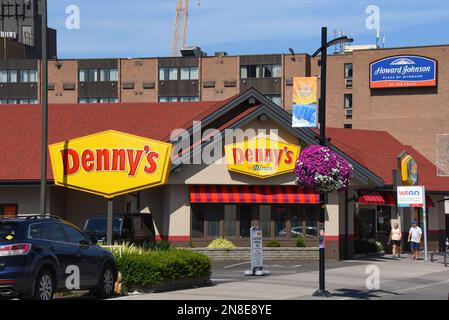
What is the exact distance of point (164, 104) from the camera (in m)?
45.0

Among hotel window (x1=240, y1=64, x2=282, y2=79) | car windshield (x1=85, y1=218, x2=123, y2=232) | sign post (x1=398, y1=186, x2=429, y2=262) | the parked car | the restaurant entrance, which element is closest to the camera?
the parked car

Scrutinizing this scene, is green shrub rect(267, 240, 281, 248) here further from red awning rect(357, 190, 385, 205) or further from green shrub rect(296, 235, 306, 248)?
red awning rect(357, 190, 385, 205)

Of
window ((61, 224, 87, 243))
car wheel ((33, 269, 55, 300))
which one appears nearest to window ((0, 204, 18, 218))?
window ((61, 224, 87, 243))

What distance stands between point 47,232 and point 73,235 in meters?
1.06

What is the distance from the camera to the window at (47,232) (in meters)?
17.8

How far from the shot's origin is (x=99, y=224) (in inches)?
1272

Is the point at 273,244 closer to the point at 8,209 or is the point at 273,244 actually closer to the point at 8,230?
the point at 8,209

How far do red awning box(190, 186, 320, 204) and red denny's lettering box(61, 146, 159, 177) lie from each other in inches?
373

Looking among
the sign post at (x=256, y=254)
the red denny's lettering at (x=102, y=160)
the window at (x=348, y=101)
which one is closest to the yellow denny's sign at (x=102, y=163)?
the red denny's lettering at (x=102, y=160)

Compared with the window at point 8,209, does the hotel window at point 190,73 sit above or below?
above

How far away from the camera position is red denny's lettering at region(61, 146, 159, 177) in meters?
28.0

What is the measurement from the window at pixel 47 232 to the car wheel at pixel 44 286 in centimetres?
76

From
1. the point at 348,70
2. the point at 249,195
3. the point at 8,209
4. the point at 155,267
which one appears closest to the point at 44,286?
the point at 155,267

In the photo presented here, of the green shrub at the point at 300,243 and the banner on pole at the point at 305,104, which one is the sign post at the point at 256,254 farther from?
the green shrub at the point at 300,243
